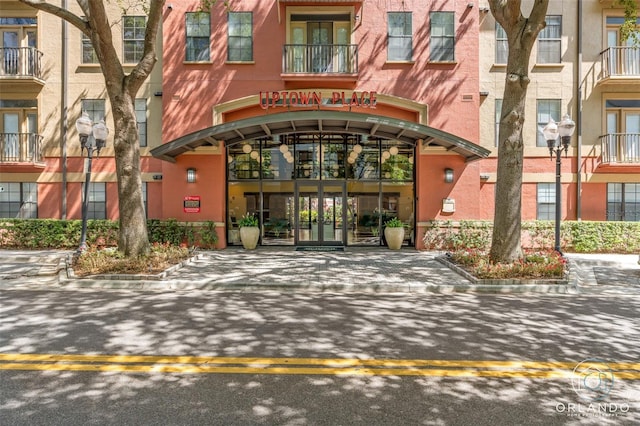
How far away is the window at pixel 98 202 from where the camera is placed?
57.5 ft

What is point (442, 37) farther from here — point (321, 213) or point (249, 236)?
point (249, 236)

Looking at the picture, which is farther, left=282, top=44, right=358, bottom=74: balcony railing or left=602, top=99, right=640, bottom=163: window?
left=602, top=99, right=640, bottom=163: window

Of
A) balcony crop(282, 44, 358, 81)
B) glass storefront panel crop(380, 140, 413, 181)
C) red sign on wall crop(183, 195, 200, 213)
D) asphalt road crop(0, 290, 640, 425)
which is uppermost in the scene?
balcony crop(282, 44, 358, 81)

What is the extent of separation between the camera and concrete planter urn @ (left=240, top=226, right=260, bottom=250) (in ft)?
52.6

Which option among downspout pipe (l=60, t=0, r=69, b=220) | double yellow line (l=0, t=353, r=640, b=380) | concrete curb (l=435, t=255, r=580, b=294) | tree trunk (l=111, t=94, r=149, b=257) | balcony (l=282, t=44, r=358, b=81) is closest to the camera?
double yellow line (l=0, t=353, r=640, b=380)

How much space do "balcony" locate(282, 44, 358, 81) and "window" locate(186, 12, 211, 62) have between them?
133 inches

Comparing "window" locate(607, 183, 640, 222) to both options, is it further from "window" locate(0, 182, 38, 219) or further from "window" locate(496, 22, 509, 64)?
"window" locate(0, 182, 38, 219)

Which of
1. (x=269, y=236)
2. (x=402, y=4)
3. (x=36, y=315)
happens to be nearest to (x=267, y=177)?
(x=269, y=236)

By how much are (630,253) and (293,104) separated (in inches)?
587

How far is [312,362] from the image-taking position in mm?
4734

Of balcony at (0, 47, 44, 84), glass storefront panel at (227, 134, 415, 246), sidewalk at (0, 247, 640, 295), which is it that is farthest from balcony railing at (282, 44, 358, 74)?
balcony at (0, 47, 44, 84)

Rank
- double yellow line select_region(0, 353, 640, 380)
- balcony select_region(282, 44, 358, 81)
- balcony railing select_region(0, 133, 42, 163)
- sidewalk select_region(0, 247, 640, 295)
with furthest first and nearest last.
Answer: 1. balcony railing select_region(0, 133, 42, 163)
2. balcony select_region(282, 44, 358, 81)
3. sidewalk select_region(0, 247, 640, 295)
4. double yellow line select_region(0, 353, 640, 380)

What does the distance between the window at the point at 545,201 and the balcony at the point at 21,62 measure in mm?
23245

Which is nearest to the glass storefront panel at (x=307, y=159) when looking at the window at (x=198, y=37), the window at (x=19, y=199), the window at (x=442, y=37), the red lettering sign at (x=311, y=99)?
the red lettering sign at (x=311, y=99)
